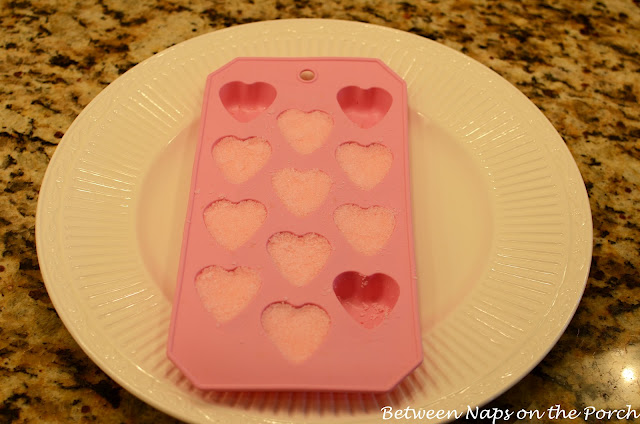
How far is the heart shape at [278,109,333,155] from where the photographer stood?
862 millimetres

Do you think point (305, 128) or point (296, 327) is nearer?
point (296, 327)

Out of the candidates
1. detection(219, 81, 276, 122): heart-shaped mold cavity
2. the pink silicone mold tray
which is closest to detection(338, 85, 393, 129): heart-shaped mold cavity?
the pink silicone mold tray

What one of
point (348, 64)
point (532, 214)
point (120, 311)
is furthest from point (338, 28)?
point (120, 311)

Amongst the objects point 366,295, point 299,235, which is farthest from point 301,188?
point 366,295

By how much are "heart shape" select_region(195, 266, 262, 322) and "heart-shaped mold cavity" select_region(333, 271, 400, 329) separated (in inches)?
4.5

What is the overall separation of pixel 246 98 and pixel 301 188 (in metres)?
0.23

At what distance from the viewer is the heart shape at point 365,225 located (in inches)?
30.0

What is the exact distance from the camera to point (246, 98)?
940 millimetres

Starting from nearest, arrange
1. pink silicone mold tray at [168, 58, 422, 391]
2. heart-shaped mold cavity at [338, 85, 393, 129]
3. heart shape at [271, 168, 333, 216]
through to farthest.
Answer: pink silicone mold tray at [168, 58, 422, 391]
heart shape at [271, 168, 333, 216]
heart-shaped mold cavity at [338, 85, 393, 129]

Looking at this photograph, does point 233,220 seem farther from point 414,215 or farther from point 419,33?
point 419,33

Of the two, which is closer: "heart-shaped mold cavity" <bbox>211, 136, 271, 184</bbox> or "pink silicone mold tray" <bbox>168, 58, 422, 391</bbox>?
"pink silicone mold tray" <bbox>168, 58, 422, 391</bbox>

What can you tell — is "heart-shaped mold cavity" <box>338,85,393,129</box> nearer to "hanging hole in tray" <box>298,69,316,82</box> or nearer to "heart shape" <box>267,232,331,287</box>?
"hanging hole in tray" <box>298,69,316,82</box>

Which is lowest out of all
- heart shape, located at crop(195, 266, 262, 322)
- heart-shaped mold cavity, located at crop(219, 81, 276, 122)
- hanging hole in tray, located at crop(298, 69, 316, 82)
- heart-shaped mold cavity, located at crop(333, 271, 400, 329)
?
heart-shaped mold cavity, located at crop(333, 271, 400, 329)

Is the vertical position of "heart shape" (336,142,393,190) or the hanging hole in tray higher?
the hanging hole in tray
